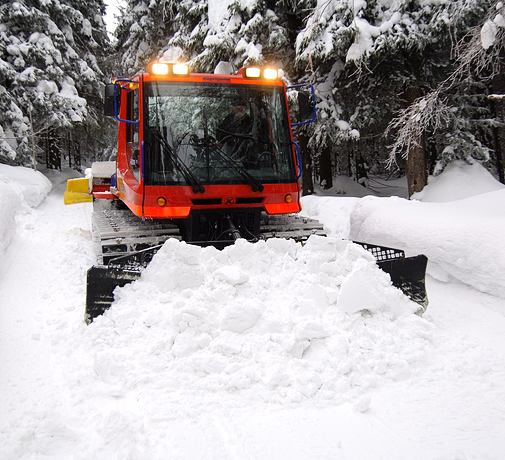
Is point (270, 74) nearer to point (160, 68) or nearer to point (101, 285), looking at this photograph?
point (160, 68)

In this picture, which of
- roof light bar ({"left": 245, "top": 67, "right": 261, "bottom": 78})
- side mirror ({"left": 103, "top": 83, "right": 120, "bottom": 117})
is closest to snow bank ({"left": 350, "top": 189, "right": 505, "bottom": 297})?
roof light bar ({"left": 245, "top": 67, "right": 261, "bottom": 78})

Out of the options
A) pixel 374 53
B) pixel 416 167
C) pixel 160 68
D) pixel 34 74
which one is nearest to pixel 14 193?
pixel 160 68

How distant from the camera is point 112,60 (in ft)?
69.3

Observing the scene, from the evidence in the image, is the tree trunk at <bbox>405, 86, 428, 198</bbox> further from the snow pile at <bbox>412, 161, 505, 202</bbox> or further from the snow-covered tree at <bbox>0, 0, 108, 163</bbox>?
the snow-covered tree at <bbox>0, 0, 108, 163</bbox>

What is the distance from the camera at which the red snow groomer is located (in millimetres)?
5238

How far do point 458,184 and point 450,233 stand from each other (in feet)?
23.5

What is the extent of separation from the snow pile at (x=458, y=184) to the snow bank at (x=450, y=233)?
4805 mm

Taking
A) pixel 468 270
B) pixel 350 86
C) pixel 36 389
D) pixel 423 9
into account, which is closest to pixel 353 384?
pixel 36 389

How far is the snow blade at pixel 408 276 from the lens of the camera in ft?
14.5

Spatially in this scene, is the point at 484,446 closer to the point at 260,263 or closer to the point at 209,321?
the point at 209,321

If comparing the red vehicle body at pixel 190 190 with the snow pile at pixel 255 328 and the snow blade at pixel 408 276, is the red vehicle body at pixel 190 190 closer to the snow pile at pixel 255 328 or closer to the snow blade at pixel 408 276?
the snow pile at pixel 255 328

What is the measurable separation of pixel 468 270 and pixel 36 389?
446 centimetres

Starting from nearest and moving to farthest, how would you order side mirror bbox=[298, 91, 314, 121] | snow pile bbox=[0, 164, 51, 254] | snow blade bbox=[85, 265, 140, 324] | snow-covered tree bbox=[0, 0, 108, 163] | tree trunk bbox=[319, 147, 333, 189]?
1. snow blade bbox=[85, 265, 140, 324]
2. side mirror bbox=[298, 91, 314, 121]
3. snow pile bbox=[0, 164, 51, 254]
4. snow-covered tree bbox=[0, 0, 108, 163]
5. tree trunk bbox=[319, 147, 333, 189]

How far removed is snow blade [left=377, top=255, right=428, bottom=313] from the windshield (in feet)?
6.10
